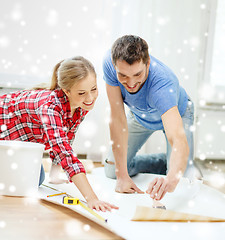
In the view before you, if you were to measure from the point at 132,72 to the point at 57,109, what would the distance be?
0.31m

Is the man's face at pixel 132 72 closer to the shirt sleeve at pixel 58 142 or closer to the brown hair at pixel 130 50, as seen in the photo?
the brown hair at pixel 130 50

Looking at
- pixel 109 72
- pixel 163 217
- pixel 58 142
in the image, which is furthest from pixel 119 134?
pixel 163 217

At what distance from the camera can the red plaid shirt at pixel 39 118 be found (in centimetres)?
111

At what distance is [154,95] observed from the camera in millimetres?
1123

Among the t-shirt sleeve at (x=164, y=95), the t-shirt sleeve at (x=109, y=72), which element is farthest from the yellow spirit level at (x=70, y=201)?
the t-shirt sleeve at (x=109, y=72)

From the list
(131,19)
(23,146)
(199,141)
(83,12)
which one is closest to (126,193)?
(23,146)

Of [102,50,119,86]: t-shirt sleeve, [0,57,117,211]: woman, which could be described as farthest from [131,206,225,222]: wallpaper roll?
[102,50,119,86]: t-shirt sleeve

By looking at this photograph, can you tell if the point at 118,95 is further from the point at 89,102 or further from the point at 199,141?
the point at 199,141

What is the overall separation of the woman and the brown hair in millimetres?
193

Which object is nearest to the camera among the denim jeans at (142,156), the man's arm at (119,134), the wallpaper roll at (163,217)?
the wallpaper roll at (163,217)

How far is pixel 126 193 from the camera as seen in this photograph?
1278mm

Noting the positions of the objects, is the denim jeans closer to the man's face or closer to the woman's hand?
the man's face

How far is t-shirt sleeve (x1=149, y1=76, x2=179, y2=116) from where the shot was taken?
3.55 ft

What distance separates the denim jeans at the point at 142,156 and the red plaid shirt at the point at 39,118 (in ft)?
1.06
